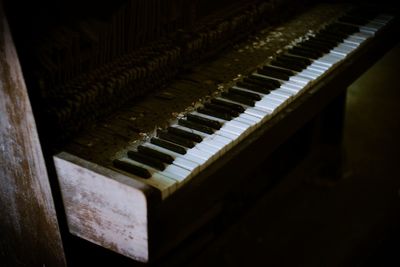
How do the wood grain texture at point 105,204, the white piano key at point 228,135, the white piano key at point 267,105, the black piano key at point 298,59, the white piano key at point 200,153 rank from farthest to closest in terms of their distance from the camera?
the black piano key at point 298,59, the white piano key at point 267,105, the white piano key at point 228,135, the white piano key at point 200,153, the wood grain texture at point 105,204

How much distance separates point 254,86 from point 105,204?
0.88 metres

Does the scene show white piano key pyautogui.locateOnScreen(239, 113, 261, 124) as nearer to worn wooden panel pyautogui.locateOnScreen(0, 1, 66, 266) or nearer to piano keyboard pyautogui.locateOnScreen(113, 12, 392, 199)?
piano keyboard pyautogui.locateOnScreen(113, 12, 392, 199)

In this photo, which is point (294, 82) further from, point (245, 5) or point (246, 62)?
point (245, 5)

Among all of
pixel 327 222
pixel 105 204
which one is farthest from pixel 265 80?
pixel 327 222

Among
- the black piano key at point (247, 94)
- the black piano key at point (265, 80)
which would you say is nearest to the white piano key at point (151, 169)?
the black piano key at point (247, 94)

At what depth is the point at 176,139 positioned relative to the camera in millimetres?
1900

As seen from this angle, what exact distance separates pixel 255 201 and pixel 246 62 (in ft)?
4.02

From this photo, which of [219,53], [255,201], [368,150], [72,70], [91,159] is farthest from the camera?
[368,150]

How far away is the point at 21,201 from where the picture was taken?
6.48 feet

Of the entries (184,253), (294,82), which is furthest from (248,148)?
(184,253)

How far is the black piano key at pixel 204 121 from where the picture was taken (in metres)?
1.99

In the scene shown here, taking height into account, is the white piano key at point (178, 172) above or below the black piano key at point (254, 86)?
below

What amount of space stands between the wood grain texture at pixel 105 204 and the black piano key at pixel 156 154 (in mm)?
189

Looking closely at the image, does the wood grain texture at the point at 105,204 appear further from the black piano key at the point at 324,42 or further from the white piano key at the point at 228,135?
the black piano key at the point at 324,42
